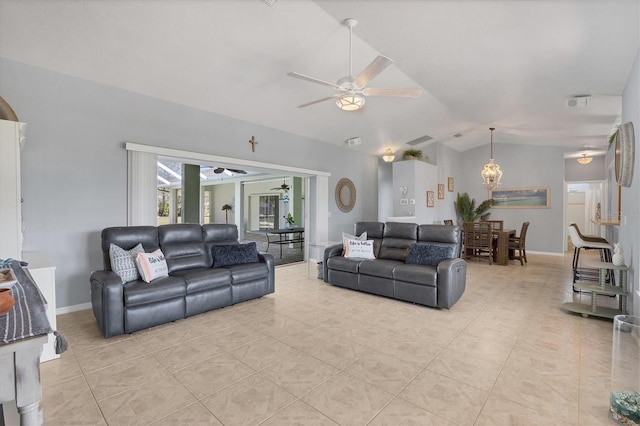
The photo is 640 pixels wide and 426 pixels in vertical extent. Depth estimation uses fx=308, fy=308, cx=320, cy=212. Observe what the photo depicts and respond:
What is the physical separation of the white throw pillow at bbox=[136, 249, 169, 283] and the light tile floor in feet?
1.92

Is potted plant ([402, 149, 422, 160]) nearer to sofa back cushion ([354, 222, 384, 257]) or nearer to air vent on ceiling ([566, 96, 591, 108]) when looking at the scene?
sofa back cushion ([354, 222, 384, 257])

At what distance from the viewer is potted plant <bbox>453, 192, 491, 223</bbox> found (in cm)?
970

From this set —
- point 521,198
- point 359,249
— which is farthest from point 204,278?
point 521,198

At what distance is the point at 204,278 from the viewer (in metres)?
3.64

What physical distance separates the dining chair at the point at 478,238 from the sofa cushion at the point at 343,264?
400 cm

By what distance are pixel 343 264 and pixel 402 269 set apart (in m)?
1.01

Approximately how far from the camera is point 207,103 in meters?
4.88

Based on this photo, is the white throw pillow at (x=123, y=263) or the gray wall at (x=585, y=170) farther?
the gray wall at (x=585, y=170)

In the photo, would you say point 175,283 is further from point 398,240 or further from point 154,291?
point 398,240

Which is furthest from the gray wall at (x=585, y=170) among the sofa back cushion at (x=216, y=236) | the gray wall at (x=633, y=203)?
the sofa back cushion at (x=216, y=236)

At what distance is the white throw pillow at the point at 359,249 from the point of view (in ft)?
16.2

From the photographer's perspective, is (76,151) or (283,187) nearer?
(76,151)

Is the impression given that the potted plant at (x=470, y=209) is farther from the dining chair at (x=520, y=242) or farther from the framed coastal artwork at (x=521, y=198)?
the dining chair at (x=520, y=242)

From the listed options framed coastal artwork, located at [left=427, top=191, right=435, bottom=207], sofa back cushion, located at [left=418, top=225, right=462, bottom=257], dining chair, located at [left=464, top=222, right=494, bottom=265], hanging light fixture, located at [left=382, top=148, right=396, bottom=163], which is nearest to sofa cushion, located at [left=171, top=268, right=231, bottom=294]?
sofa back cushion, located at [left=418, top=225, right=462, bottom=257]
